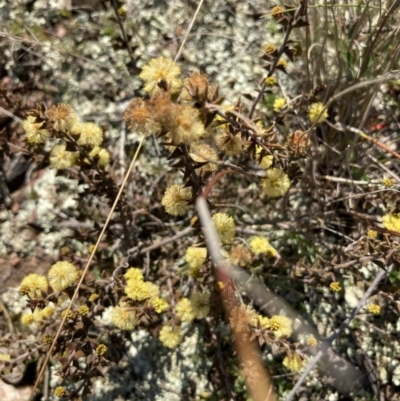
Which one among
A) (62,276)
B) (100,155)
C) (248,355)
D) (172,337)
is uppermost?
(100,155)

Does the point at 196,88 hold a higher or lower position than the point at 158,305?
higher

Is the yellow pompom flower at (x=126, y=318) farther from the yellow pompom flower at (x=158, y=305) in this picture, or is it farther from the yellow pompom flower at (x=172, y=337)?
the yellow pompom flower at (x=172, y=337)

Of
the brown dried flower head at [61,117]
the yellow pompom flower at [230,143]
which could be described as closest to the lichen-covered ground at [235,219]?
the yellow pompom flower at [230,143]

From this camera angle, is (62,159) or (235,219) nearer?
(62,159)

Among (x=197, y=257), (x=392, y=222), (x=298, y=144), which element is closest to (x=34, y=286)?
(x=197, y=257)

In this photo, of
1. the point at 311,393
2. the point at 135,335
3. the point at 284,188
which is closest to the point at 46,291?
the point at 135,335

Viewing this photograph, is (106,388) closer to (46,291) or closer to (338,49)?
(46,291)

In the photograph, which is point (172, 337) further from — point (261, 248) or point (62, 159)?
point (62, 159)

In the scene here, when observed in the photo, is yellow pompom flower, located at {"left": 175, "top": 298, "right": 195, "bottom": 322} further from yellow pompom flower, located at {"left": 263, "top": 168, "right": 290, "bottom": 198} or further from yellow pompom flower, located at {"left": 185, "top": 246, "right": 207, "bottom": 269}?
yellow pompom flower, located at {"left": 263, "top": 168, "right": 290, "bottom": 198}
